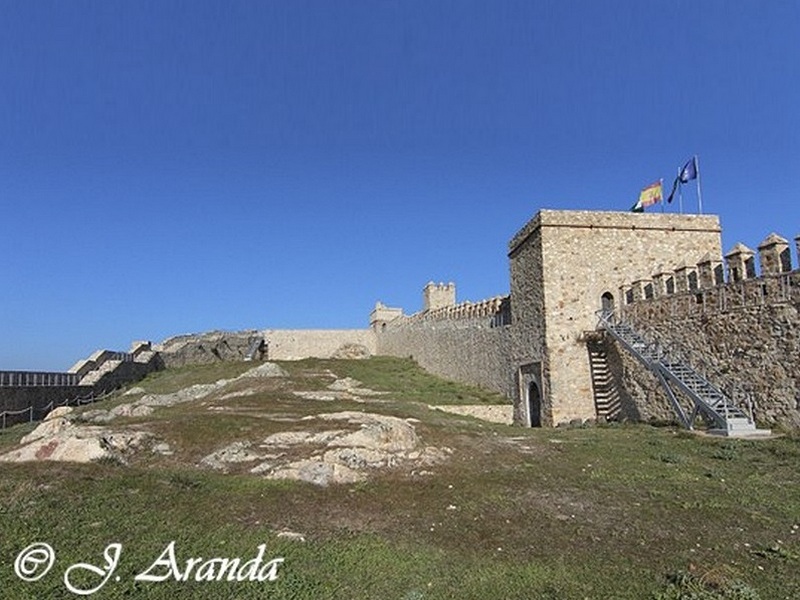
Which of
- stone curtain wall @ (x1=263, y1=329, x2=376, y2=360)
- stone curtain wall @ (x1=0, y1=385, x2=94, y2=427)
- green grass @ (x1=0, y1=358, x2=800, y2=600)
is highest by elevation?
stone curtain wall @ (x1=263, y1=329, x2=376, y2=360)

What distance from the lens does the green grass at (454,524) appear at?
20.0 ft

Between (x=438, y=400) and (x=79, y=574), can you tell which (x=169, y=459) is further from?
(x=438, y=400)

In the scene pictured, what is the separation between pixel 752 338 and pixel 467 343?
2008 centimetres

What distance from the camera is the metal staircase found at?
50.1 feet

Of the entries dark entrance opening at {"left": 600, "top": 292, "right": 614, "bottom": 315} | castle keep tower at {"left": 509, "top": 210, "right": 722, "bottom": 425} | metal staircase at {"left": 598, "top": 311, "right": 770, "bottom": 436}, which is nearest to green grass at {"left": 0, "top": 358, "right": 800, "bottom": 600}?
metal staircase at {"left": 598, "top": 311, "right": 770, "bottom": 436}

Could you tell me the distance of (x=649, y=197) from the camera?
2678 centimetres

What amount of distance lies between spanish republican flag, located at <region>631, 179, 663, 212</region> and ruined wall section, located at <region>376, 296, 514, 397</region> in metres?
7.73

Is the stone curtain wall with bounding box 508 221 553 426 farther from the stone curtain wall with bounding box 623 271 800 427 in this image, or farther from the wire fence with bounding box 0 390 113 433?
the wire fence with bounding box 0 390 113 433

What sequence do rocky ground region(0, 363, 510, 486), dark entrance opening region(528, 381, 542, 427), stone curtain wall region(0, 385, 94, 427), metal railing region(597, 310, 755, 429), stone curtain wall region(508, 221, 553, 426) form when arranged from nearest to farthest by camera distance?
rocky ground region(0, 363, 510, 486) → metal railing region(597, 310, 755, 429) → stone curtain wall region(508, 221, 553, 426) → dark entrance opening region(528, 381, 542, 427) → stone curtain wall region(0, 385, 94, 427)

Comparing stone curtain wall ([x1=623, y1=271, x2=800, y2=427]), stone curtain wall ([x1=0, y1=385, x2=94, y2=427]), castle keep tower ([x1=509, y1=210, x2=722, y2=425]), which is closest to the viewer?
stone curtain wall ([x1=623, y1=271, x2=800, y2=427])

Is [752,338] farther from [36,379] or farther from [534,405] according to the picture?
[36,379]

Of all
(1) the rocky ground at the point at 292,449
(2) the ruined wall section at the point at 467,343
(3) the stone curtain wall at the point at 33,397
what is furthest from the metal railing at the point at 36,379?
(2) the ruined wall section at the point at 467,343

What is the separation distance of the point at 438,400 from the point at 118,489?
18.5 meters

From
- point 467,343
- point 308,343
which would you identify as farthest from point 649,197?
point 308,343
